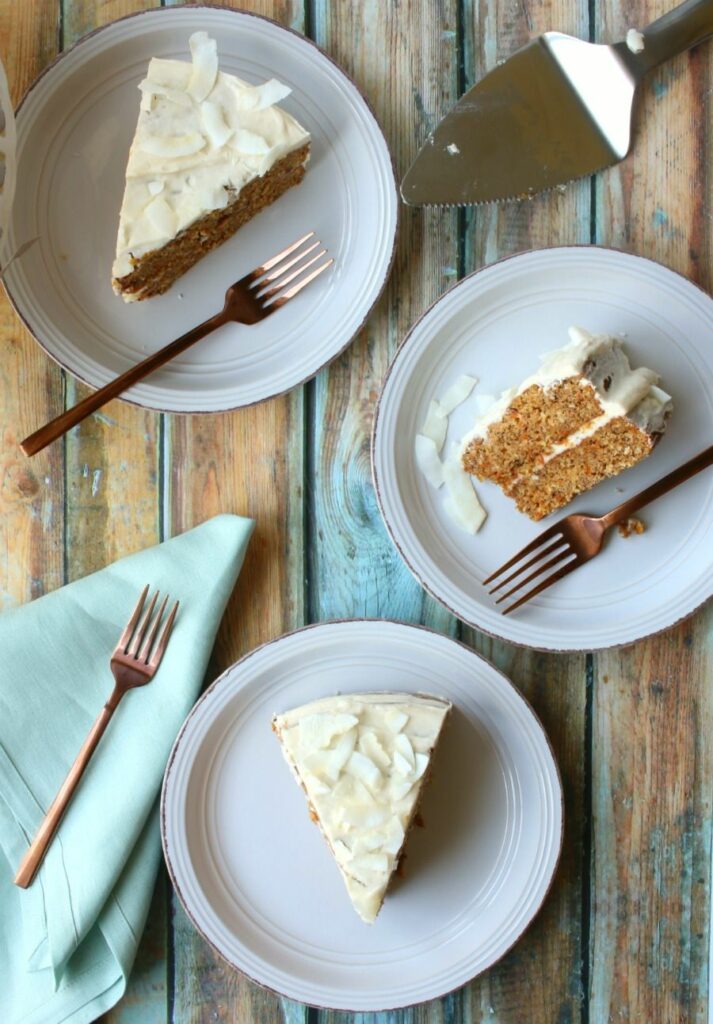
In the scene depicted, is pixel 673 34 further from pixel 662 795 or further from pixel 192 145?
pixel 662 795

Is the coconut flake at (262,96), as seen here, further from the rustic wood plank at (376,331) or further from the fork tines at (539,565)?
the fork tines at (539,565)

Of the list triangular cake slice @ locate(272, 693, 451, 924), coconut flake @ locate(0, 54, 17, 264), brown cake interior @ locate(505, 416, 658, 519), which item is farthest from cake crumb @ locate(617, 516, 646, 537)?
coconut flake @ locate(0, 54, 17, 264)

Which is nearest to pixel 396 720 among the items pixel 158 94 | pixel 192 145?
pixel 192 145

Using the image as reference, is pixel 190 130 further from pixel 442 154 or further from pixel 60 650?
pixel 60 650

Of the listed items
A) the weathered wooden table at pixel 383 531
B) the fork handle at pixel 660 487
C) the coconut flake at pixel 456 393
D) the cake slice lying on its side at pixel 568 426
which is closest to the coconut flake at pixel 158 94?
the weathered wooden table at pixel 383 531

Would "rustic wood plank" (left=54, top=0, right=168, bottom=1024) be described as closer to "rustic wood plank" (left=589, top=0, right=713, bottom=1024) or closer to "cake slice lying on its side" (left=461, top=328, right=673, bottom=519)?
"cake slice lying on its side" (left=461, top=328, right=673, bottom=519)

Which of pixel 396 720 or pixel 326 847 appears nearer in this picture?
pixel 396 720
